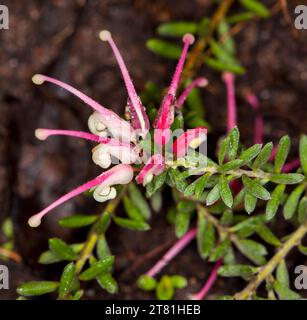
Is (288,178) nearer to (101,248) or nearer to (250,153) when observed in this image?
(250,153)

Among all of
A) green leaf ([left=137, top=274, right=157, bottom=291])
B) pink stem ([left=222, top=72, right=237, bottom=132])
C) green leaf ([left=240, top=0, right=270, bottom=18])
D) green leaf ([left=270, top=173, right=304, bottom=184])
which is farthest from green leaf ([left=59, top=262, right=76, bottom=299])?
green leaf ([left=240, top=0, right=270, bottom=18])

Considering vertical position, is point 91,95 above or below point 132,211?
above

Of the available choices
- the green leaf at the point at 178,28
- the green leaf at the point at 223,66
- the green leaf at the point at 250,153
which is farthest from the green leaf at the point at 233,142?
the green leaf at the point at 178,28

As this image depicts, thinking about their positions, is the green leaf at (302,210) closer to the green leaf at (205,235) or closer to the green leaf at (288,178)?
the green leaf at (288,178)

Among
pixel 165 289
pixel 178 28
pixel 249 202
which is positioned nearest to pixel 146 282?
pixel 165 289
